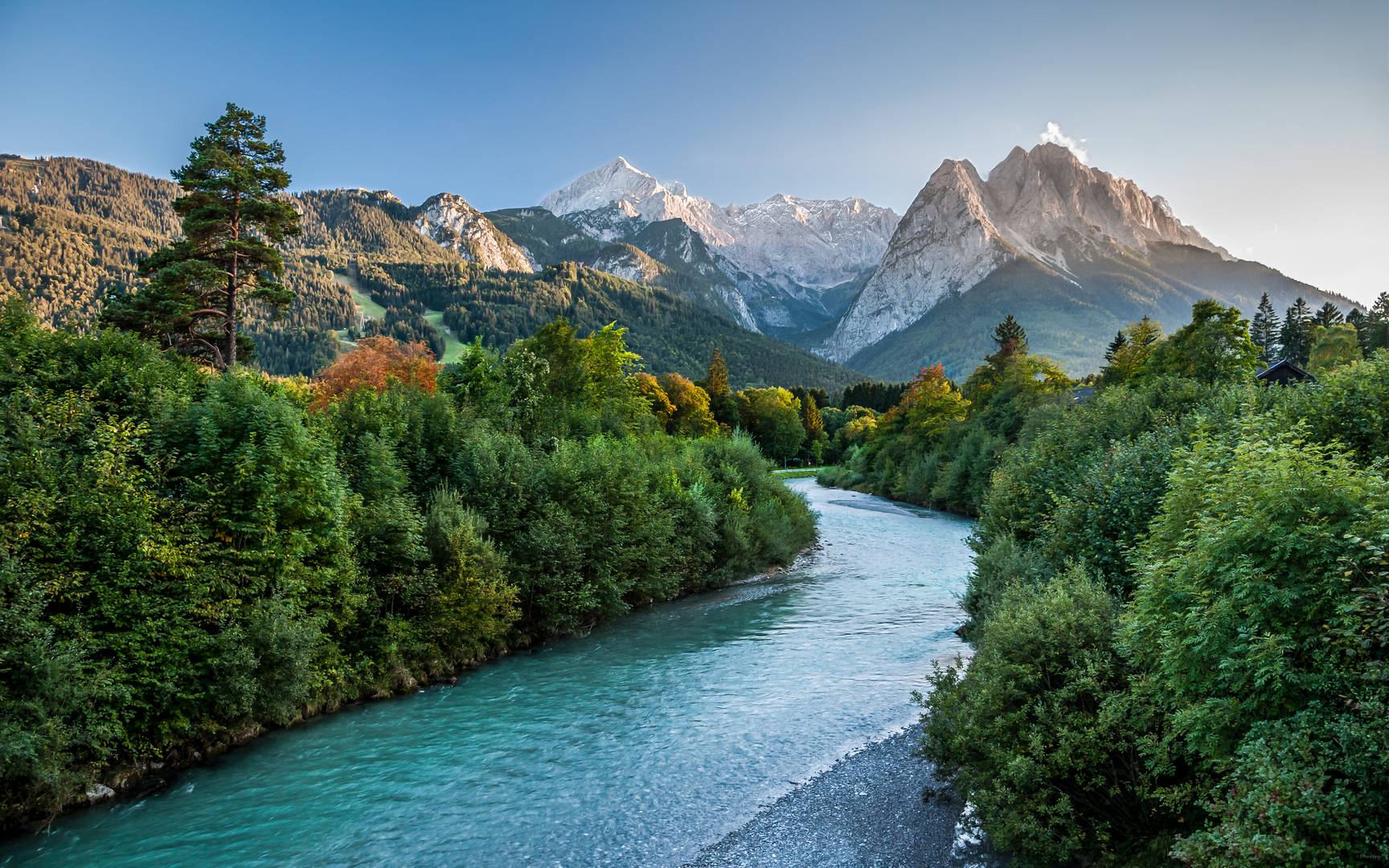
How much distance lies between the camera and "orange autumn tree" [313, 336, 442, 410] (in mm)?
35156

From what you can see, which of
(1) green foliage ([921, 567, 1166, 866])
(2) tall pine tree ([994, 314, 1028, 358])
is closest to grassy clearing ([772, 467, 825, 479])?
(2) tall pine tree ([994, 314, 1028, 358])

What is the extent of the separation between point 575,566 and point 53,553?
43.7 feet

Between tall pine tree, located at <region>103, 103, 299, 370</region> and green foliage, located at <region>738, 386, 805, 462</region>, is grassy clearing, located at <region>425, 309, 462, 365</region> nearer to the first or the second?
green foliage, located at <region>738, 386, 805, 462</region>

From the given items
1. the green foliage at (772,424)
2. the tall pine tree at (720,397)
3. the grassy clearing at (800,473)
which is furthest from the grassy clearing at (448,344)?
the grassy clearing at (800,473)

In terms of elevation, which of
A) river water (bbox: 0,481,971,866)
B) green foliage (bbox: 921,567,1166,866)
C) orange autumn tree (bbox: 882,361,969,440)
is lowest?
river water (bbox: 0,481,971,866)

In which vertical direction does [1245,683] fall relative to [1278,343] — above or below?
below

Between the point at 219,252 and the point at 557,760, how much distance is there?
2246 cm

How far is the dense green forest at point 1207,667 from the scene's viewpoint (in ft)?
18.2

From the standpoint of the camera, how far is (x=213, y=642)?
13.2 meters

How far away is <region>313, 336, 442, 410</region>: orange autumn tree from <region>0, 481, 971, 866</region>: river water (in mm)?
18971

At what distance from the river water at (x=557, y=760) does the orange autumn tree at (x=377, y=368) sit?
19.0m

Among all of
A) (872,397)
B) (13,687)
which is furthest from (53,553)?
(872,397)

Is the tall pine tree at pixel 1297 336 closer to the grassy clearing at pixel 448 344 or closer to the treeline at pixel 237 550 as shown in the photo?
the treeline at pixel 237 550

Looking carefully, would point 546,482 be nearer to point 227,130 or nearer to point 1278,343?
point 227,130
